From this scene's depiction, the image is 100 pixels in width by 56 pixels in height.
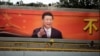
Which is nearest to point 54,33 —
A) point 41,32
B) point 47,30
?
point 47,30

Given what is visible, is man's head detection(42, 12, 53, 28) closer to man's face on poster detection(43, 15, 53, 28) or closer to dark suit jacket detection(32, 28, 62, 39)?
man's face on poster detection(43, 15, 53, 28)

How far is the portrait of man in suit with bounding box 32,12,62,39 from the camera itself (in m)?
7.09

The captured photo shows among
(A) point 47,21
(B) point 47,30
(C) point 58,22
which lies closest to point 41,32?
(B) point 47,30

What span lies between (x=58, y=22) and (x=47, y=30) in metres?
0.27

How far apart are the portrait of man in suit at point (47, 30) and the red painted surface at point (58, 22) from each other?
7cm

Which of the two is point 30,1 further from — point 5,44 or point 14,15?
point 5,44

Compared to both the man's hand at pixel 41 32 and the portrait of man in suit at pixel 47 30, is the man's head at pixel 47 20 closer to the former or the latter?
the portrait of man in suit at pixel 47 30

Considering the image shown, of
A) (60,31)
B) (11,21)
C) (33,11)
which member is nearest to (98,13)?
(60,31)

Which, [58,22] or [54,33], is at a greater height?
[58,22]

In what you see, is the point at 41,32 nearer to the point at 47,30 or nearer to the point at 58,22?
the point at 47,30

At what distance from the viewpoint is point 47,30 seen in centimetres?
715

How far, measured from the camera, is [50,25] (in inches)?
282

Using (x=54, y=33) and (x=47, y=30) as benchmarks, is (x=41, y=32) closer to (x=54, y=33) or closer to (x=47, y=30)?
(x=47, y=30)

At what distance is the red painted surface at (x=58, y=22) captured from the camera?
707cm
